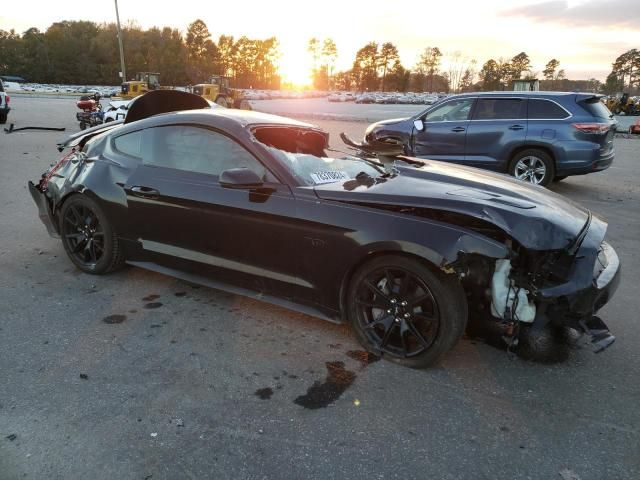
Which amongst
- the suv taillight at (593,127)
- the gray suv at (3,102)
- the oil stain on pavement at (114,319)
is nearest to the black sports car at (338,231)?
the oil stain on pavement at (114,319)

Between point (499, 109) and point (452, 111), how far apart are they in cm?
86

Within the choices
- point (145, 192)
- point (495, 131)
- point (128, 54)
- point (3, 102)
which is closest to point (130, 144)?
point (145, 192)

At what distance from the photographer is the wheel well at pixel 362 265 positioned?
2857 mm

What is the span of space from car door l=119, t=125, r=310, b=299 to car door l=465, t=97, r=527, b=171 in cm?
643

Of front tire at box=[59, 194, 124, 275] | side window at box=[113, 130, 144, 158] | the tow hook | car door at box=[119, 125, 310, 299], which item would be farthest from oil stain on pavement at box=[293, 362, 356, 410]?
side window at box=[113, 130, 144, 158]

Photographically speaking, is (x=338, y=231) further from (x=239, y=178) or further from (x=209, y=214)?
(x=209, y=214)

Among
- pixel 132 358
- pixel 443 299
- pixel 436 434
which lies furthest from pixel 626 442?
pixel 132 358

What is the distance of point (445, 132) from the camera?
9.17 m

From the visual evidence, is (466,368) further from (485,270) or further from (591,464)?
(591,464)

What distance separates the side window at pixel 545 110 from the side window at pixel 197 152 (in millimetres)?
6756

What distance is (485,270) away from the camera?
2.80 meters

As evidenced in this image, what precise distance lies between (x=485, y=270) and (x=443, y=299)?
0.97 feet

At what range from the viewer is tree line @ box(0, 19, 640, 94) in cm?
9862

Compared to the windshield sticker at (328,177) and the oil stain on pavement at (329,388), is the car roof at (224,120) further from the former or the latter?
the oil stain on pavement at (329,388)
